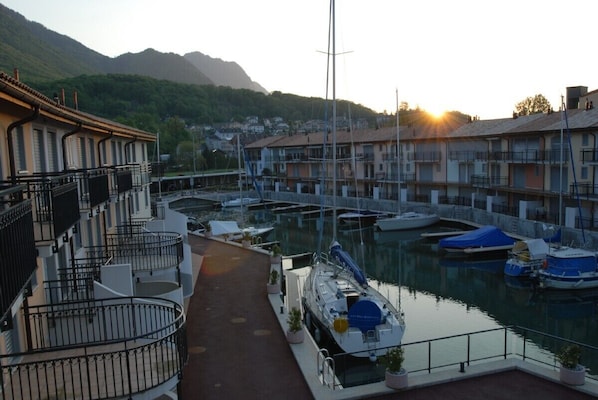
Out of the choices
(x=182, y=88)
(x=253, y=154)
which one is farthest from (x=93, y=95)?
(x=253, y=154)

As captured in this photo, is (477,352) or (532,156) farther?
(532,156)

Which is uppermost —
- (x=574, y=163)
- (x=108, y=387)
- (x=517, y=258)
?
(x=574, y=163)

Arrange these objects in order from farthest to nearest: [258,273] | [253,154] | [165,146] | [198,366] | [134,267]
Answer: [165,146] → [253,154] → [258,273] → [134,267] → [198,366]

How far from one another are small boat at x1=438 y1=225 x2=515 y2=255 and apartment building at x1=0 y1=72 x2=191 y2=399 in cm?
2477

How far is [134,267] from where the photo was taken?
17.4 metres

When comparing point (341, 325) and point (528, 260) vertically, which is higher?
point (341, 325)

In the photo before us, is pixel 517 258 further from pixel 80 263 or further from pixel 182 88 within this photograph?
pixel 182 88

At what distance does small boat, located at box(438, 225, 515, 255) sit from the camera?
3822cm

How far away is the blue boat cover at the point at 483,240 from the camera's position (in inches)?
1507

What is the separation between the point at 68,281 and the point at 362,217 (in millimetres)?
44640

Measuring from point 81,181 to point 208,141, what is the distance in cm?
14950

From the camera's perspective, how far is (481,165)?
52562 millimetres

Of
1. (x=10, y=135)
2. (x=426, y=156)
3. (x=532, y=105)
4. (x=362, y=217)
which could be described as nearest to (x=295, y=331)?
(x=10, y=135)

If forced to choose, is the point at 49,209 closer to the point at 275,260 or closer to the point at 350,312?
the point at 350,312
